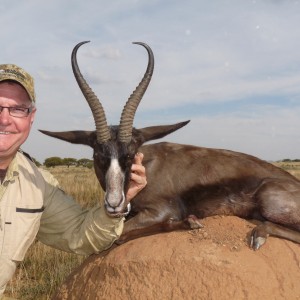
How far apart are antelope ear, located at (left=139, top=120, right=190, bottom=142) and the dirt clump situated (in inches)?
54.5

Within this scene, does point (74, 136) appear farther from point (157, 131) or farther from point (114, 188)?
point (114, 188)

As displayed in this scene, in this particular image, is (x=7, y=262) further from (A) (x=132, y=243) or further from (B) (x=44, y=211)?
(A) (x=132, y=243)

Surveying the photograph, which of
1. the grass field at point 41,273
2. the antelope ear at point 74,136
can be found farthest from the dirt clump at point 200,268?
the grass field at point 41,273

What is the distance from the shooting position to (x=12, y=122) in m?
4.29

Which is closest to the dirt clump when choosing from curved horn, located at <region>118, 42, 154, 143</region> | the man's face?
curved horn, located at <region>118, 42, 154, 143</region>

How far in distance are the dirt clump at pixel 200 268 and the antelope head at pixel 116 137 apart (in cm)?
51

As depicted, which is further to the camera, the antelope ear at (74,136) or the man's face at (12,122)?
the antelope ear at (74,136)

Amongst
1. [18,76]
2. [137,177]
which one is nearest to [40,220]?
[137,177]

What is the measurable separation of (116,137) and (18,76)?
1.23 metres

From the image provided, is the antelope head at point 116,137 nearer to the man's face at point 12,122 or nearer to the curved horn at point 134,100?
the curved horn at point 134,100

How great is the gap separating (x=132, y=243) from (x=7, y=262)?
1.14 m

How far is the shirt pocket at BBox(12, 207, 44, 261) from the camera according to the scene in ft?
14.4

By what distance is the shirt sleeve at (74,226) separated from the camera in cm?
430

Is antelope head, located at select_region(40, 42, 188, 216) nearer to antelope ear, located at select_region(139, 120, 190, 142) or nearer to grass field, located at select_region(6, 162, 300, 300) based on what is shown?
antelope ear, located at select_region(139, 120, 190, 142)
